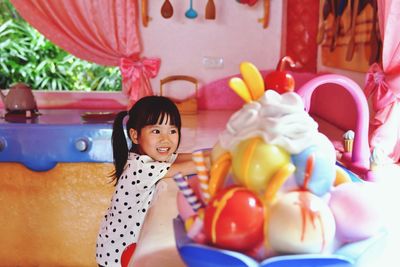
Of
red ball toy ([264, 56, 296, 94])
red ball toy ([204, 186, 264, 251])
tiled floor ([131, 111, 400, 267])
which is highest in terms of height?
red ball toy ([264, 56, 296, 94])

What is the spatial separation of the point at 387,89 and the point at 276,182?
3.38ft

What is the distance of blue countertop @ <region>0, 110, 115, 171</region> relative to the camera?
7.63ft

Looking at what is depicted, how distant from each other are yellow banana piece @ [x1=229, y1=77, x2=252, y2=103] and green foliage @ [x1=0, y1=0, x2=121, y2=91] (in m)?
2.58

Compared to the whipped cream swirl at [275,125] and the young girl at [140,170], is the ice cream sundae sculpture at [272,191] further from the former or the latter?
the young girl at [140,170]

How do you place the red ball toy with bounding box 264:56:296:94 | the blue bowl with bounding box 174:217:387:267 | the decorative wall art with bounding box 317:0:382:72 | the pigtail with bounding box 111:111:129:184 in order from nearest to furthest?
the blue bowl with bounding box 174:217:387:267 → the red ball toy with bounding box 264:56:296:94 → the pigtail with bounding box 111:111:129:184 → the decorative wall art with bounding box 317:0:382:72

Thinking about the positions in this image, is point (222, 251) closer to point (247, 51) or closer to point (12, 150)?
point (12, 150)

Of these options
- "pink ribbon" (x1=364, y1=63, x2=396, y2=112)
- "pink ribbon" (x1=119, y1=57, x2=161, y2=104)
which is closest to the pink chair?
"pink ribbon" (x1=364, y1=63, x2=396, y2=112)

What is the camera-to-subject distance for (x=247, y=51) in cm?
305

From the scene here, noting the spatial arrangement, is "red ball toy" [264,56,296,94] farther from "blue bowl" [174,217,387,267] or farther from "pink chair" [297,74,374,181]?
"pink chair" [297,74,374,181]

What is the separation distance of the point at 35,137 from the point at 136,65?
798mm

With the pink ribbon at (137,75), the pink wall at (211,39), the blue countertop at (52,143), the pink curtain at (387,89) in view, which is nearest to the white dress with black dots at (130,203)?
the pink curtain at (387,89)

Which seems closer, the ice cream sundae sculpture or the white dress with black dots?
the ice cream sundae sculpture

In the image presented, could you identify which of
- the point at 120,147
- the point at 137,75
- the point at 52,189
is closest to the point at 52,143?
the point at 52,189

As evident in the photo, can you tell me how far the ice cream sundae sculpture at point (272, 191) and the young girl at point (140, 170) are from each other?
72 cm
